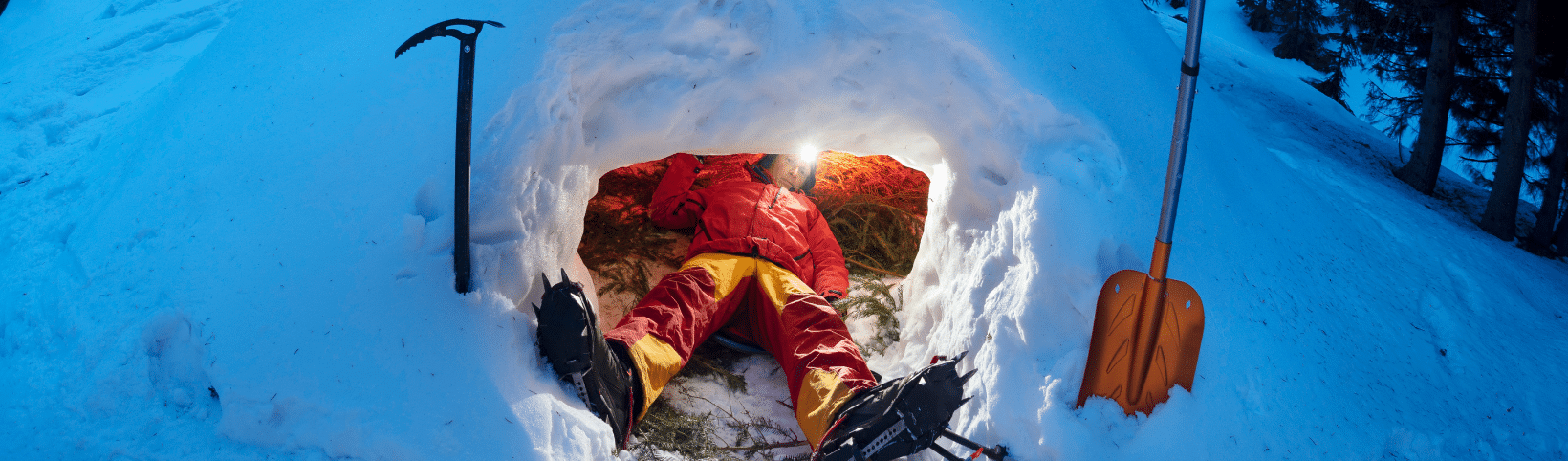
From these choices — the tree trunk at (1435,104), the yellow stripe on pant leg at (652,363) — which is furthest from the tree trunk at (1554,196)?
the yellow stripe on pant leg at (652,363)

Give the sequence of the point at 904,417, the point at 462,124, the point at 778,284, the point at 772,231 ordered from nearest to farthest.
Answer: the point at 462,124
the point at 904,417
the point at 778,284
the point at 772,231

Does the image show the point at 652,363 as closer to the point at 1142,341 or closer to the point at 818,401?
the point at 818,401

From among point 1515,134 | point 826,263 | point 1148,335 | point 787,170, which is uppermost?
point 1515,134

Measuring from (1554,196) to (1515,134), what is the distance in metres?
0.43

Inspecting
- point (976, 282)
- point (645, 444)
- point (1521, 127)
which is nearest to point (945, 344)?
point (976, 282)

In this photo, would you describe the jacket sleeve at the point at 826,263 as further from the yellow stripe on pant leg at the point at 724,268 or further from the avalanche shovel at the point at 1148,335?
the avalanche shovel at the point at 1148,335

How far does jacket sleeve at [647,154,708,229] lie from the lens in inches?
165

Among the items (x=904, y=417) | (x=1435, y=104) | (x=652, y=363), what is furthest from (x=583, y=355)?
(x=1435, y=104)

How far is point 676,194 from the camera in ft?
13.8

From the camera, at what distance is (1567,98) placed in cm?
402

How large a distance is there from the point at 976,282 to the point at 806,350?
0.71 metres

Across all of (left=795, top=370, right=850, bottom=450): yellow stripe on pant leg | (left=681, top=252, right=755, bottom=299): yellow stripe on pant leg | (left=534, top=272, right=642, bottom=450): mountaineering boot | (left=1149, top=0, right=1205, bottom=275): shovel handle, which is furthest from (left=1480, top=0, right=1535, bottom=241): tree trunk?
(left=534, top=272, right=642, bottom=450): mountaineering boot

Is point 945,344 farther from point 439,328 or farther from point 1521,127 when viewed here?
point 1521,127

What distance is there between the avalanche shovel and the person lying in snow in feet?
1.50
